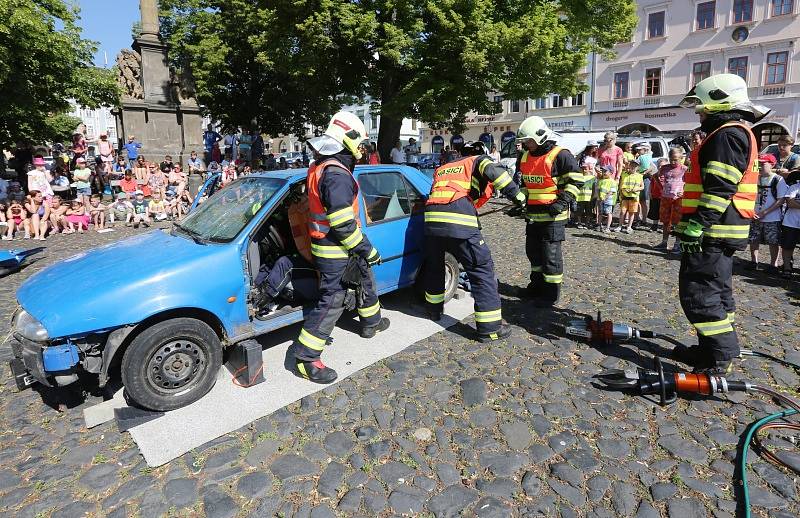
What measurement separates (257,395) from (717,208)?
3.70 m

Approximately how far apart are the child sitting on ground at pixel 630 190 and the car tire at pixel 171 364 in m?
9.23

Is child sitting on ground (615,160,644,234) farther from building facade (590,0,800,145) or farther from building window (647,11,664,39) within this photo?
building window (647,11,664,39)

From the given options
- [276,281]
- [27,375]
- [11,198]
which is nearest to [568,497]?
[276,281]

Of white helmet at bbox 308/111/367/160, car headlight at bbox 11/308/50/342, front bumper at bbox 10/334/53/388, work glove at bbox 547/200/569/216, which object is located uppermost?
white helmet at bbox 308/111/367/160

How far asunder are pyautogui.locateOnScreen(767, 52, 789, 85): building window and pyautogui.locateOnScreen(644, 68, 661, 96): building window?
6157 mm

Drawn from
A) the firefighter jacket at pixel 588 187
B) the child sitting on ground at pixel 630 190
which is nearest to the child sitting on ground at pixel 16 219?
the firefighter jacket at pixel 588 187

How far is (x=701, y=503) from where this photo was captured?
2.73 m

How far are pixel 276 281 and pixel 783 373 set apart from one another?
429 centimetres

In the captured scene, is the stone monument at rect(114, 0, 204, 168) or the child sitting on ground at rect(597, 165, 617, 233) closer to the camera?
the child sitting on ground at rect(597, 165, 617, 233)

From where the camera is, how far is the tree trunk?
66.1ft

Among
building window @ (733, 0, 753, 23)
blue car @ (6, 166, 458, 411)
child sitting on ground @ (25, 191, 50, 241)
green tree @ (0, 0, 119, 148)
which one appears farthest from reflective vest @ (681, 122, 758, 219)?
building window @ (733, 0, 753, 23)

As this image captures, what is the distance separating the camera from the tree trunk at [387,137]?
793 inches

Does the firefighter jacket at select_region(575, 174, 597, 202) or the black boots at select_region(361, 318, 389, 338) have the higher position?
the firefighter jacket at select_region(575, 174, 597, 202)

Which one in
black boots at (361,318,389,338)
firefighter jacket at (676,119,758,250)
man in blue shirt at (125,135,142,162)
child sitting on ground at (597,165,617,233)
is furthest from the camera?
man in blue shirt at (125,135,142,162)
